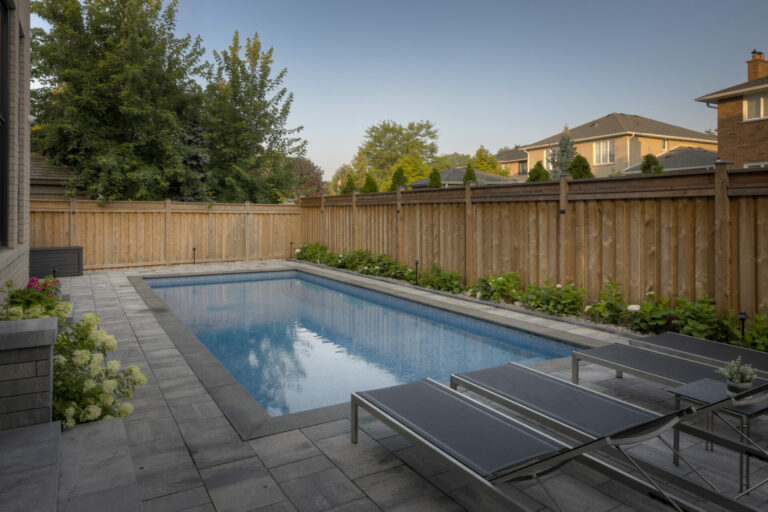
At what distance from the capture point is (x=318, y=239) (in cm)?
1499

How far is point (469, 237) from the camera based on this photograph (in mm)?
8914

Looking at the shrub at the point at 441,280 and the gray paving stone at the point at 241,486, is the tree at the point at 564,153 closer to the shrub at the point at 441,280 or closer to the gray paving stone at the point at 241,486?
the shrub at the point at 441,280

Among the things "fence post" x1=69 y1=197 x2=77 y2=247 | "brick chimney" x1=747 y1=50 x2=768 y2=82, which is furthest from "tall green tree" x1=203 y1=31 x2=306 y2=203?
"brick chimney" x1=747 y1=50 x2=768 y2=82

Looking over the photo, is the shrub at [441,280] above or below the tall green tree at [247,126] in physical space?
below

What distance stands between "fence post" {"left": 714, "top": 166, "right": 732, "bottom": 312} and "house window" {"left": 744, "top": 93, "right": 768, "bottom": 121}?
1434 cm

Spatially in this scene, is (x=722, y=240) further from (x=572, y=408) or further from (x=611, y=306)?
(x=572, y=408)

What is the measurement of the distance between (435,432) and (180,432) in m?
1.81

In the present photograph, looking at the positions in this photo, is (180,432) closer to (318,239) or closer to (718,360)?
(718,360)

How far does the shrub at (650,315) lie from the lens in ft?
18.9

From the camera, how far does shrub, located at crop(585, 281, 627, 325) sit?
6309 millimetres

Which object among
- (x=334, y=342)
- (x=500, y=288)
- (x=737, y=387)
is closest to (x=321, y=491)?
(x=737, y=387)

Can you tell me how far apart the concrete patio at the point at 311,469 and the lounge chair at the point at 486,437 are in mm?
221

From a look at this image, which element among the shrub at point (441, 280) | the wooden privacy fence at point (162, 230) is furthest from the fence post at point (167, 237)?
the shrub at point (441, 280)

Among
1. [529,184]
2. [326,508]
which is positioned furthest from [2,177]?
[529,184]
